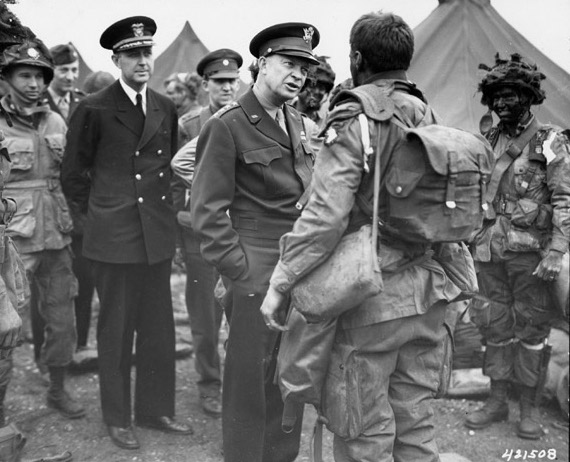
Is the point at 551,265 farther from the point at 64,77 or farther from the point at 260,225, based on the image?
the point at 64,77

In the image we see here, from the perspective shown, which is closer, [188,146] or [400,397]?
[400,397]

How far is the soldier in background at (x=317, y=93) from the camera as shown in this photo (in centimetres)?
524

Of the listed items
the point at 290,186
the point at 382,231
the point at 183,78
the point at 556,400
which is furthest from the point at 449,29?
the point at 382,231

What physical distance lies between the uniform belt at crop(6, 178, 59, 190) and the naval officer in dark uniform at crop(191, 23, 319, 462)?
179 centimetres

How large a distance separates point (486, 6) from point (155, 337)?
18.9 ft

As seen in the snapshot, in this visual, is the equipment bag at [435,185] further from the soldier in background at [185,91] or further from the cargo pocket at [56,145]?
the soldier in background at [185,91]

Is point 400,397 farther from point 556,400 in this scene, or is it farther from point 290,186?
point 556,400

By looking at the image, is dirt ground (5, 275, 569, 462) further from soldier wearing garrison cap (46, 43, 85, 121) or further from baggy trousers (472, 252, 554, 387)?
soldier wearing garrison cap (46, 43, 85, 121)

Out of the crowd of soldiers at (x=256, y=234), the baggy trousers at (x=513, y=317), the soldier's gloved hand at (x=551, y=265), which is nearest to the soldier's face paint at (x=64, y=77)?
the crowd of soldiers at (x=256, y=234)

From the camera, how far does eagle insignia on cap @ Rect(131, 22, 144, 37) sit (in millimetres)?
3980

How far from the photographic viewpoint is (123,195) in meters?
4.04

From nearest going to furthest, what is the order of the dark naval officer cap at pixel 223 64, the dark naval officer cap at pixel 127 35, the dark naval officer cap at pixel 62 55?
the dark naval officer cap at pixel 127 35, the dark naval officer cap at pixel 223 64, the dark naval officer cap at pixel 62 55

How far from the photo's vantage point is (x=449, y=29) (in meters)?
7.64

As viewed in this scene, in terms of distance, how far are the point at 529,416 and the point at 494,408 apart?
9.7 inches
